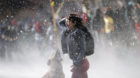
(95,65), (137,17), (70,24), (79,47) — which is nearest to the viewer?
(79,47)

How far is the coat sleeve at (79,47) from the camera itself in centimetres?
833

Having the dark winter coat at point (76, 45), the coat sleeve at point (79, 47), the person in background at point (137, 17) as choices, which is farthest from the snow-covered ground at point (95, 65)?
the coat sleeve at point (79, 47)

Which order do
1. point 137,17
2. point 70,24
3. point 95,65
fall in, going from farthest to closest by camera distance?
point 137,17, point 95,65, point 70,24

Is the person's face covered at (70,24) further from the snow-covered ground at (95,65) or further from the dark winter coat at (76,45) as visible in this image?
the snow-covered ground at (95,65)

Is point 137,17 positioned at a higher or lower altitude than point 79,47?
higher

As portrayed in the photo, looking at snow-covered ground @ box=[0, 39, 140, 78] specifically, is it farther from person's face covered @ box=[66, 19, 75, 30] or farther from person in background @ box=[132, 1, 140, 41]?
person's face covered @ box=[66, 19, 75, 30]

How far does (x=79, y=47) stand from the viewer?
8391 mm

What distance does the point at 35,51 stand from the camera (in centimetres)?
1964

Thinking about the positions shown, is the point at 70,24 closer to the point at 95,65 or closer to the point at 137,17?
the point at 95,65

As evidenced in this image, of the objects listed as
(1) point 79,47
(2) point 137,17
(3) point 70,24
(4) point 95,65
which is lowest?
(4) point 95,65

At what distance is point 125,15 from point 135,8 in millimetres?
540

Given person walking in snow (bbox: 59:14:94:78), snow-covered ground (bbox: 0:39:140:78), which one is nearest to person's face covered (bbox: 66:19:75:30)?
person walking in snow (bbox: 59:14:94:78)

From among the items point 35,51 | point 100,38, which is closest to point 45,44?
point 35,51

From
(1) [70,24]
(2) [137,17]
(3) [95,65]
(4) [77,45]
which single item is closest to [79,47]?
(4) [77,45]
